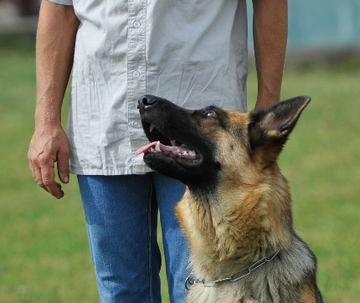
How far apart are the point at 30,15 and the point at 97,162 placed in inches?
1063

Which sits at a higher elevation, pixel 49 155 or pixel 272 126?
pixel 272 126

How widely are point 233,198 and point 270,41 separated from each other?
91cm

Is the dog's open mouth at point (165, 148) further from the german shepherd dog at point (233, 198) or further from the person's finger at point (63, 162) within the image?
the person's finger at point (63, 162)

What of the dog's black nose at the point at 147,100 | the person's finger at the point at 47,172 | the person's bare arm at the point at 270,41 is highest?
the person's bare arm at the point at 270,41

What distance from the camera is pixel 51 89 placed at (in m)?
3.07

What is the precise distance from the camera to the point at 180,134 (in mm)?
2934

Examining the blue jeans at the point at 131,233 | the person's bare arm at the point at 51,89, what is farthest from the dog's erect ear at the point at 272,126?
the person's bare arm at the point at 51,89

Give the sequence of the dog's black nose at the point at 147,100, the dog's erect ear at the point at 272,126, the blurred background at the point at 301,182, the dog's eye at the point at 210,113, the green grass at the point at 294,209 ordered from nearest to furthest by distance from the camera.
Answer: the dog's black nose at the point at 147,100
the dog's erect ear at the point at 272,126
the dog's eye at the point at 210,113
the green grass at the point at 294,209
the blurred background at the point at 301,182

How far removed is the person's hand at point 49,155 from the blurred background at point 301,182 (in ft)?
8.09

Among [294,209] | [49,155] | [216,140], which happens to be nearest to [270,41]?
[216,140]

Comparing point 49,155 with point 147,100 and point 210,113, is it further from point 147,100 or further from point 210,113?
point 210,113

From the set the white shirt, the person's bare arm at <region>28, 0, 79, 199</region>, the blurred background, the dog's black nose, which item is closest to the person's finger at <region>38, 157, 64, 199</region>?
the person's bare arm at <region>28, 0, 79, 199</region>

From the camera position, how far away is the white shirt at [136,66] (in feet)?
9.27

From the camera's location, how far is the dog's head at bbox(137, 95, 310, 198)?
9.32 ft
